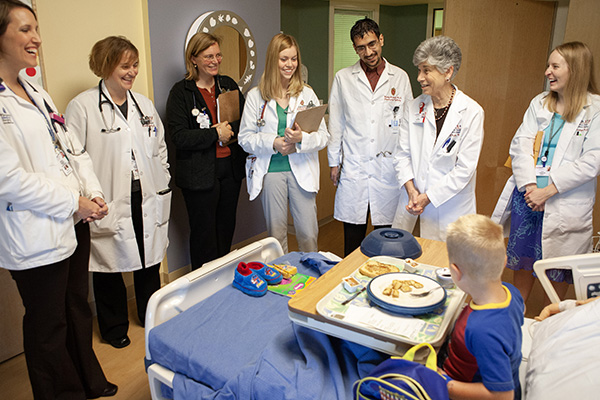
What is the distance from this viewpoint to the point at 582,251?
7.17 ft

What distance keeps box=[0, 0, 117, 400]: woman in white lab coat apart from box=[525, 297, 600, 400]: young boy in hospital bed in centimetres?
158

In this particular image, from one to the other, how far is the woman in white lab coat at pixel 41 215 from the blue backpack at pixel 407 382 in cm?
122

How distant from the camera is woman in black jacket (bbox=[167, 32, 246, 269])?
2521 mm

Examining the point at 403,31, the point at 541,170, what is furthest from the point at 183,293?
the point at 403,31

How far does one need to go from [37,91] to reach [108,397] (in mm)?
1311

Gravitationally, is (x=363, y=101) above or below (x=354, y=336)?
above

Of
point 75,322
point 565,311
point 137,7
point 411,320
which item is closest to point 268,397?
point 411,320

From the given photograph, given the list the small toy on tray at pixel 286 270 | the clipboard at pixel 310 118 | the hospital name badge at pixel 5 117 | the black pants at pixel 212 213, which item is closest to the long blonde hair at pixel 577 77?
the clipboard at pixel 310 118

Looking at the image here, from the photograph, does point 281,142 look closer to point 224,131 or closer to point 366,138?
point 224,131

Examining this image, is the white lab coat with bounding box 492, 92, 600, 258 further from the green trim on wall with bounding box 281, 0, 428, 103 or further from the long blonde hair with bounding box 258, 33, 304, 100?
the green trim on wall with bounding box 281, 0, 428, 103

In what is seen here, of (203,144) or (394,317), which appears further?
(203,144)

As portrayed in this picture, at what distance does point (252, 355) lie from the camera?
4.29 ft

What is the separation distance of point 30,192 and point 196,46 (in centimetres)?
135

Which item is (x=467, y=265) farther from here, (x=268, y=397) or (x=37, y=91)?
(x=37, y=91)
